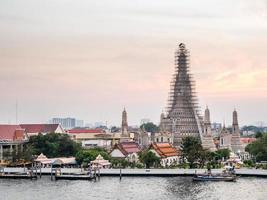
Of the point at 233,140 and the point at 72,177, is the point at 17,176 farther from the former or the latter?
the point at 233,140

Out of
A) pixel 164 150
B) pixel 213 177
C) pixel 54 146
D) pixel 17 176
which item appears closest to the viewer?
pixel 213 177

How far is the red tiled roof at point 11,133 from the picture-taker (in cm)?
9419

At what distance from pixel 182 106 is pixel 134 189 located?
50195 mm

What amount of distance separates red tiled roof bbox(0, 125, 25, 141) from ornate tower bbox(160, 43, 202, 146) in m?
21.7

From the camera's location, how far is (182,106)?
10338 cm

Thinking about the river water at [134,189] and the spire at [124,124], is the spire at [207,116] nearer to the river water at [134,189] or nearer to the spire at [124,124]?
the spire at [124,124]

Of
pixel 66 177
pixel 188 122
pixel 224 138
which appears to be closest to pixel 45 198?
pixel 66 177

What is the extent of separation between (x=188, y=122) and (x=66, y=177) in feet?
132

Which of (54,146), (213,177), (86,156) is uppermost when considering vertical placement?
(54,146)

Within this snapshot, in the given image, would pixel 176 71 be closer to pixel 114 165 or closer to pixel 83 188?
pixel 114 165

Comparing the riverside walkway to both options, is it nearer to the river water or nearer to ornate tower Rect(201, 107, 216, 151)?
the river water

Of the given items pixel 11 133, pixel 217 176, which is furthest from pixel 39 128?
pixel 217 176

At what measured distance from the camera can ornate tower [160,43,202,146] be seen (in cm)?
10244

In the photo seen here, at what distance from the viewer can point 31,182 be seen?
2441 inches
